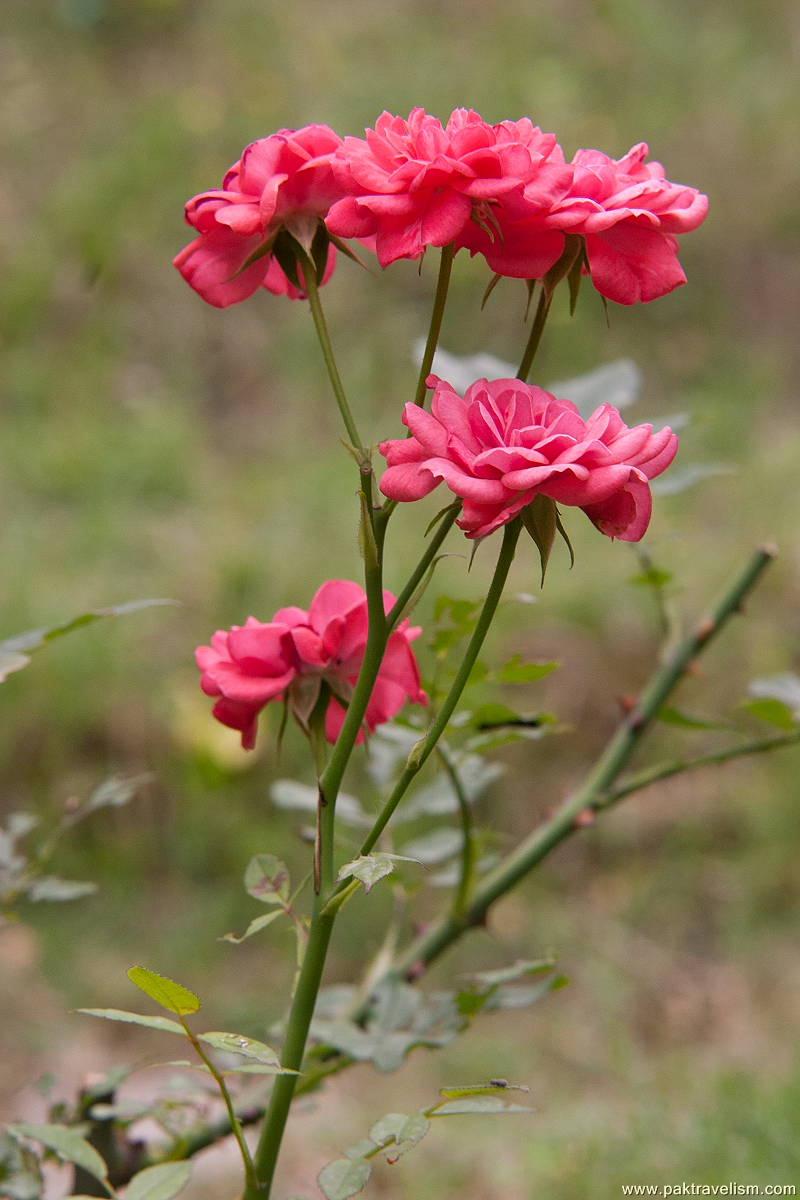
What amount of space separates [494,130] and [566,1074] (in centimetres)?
148

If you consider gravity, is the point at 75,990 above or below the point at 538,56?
below

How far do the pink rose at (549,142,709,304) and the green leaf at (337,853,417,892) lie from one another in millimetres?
212

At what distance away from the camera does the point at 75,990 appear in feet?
6.07

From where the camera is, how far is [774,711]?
2.54 ft

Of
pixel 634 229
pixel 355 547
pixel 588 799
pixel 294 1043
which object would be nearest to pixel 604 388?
pixel 588 799

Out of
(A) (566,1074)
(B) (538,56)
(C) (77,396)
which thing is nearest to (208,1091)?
(A) (566,1074)

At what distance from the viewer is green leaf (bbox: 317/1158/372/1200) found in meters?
0.50

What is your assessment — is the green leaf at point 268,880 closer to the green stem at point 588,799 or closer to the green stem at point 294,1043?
the green stem at point 294,1043

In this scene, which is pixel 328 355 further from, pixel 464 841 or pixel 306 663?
pixel 464 841

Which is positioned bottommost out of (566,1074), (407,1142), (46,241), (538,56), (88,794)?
(566,1074)

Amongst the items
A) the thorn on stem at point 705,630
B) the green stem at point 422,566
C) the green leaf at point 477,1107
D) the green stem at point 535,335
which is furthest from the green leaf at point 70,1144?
the thorn on stem at point 705,630

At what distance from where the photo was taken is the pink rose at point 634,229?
1.63ft

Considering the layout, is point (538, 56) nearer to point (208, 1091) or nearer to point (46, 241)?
point (46, 241)

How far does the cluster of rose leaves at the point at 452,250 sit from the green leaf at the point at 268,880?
0.06 m
